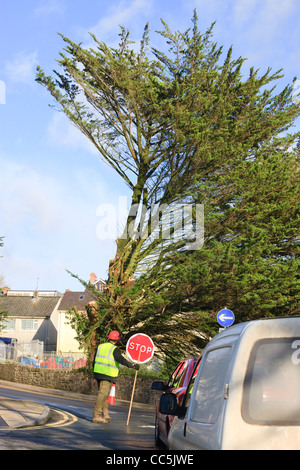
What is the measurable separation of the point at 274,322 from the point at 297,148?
2891 centimetres

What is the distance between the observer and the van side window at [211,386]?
164 inches

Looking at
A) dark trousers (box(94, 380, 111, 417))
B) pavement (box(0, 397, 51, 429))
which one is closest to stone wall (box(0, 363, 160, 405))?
pavement (box(0, 397, 51, 429))

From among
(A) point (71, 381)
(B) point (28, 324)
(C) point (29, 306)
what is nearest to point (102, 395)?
(A) point (71, 381)

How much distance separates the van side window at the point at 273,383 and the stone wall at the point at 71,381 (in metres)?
24.8

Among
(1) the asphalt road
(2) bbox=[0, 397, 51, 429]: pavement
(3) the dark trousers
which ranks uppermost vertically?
(3) the dark trousers

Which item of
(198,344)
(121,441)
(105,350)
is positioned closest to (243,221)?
(198,344)

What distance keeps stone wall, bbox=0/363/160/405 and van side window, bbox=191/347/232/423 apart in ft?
77.6

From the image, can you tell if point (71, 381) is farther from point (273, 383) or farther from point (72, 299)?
point (72, 299)

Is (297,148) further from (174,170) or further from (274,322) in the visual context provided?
(274,322)

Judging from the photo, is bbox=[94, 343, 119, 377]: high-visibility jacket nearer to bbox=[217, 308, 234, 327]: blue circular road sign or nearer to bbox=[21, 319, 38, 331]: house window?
bbox=[217, 308, 234, 327]: blue circular road sign

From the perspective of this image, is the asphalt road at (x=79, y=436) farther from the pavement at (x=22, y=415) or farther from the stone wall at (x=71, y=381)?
the stone wall at (x=71, y=381)

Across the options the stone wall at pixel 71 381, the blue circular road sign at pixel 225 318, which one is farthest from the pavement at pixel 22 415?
the stone wall at pixel 71 381

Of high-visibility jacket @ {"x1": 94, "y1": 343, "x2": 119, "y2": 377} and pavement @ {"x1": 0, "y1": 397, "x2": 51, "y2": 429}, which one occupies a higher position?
high-visibility jacket @ {"x1": 94, "y1": 343, "x2": 119, "y2": 377}

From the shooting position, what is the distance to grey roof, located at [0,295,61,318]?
74188mm
